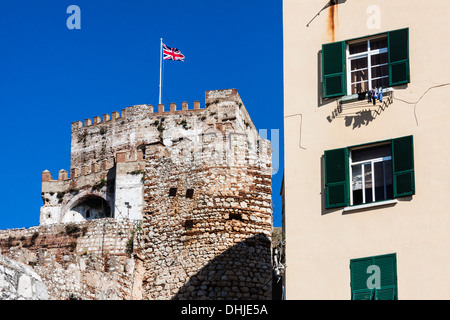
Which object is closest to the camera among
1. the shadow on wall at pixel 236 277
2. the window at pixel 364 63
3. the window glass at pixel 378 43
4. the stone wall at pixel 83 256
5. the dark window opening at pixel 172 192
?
the window at pixel 364 63

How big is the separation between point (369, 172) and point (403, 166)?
891 mm

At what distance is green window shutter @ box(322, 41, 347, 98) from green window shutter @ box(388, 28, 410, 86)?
1.10 meters

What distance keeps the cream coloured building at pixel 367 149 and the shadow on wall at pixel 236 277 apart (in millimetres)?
12365

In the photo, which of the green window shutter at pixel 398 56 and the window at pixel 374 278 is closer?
the window at pixel 374 278

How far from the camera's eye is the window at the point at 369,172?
2242 centimetres

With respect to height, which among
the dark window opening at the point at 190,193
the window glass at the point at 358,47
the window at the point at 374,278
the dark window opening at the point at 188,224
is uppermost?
the window glass at the point at 358,47

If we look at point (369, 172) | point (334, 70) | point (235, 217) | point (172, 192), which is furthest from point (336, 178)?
point (172, 192)

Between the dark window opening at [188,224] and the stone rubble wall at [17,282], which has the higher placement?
the dark window opening at [188,224]

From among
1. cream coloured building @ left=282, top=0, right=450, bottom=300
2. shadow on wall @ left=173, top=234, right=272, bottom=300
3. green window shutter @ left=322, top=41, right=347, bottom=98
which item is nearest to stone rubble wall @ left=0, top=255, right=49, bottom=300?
cream coloured building @ left=282, top=0, right=450, bottom=300

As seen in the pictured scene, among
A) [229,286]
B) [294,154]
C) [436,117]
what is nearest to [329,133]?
[294,154]

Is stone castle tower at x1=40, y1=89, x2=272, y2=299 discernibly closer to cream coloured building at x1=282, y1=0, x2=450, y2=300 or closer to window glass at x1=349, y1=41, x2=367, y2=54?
cream coloured building at x1=282, y1=0, x2=450, y2=300

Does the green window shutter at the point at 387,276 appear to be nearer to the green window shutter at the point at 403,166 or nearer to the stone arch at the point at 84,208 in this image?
the green window shutter at the point at 403,166

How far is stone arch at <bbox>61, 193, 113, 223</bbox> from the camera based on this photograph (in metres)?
50.8

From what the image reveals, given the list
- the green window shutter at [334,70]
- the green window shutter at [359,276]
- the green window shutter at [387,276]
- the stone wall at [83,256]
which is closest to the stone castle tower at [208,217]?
the stone wall at [83,256]
